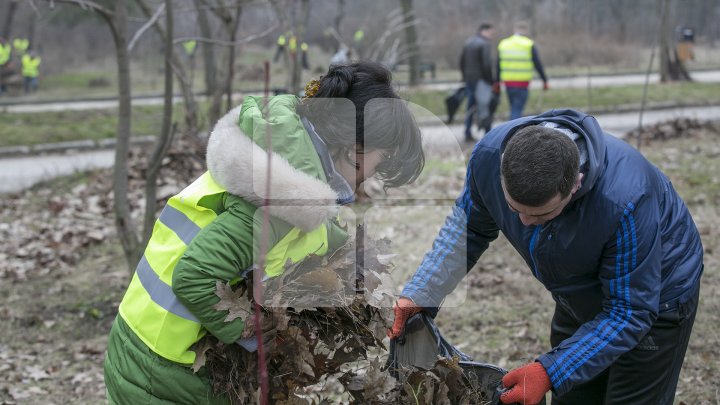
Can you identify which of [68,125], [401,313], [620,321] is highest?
[620,321]

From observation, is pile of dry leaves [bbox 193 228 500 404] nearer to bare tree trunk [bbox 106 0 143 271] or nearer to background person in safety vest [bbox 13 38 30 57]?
bare tree trunk [bbox 106 0 143 271]

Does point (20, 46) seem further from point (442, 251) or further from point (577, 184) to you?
point (577, 184)

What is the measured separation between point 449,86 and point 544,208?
57.4 feet

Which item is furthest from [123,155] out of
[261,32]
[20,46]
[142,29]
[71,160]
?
[20,46]

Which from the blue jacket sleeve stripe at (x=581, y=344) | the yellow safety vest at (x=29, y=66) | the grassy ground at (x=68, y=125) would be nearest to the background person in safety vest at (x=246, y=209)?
the blue jacket sleeve stripe at (x=581, y=344)

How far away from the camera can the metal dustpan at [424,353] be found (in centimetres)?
268

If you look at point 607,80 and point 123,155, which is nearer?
point 123,155

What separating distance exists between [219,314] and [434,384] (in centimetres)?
80

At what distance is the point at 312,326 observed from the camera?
2.23m

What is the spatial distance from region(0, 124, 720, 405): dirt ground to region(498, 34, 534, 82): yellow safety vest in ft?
10.5

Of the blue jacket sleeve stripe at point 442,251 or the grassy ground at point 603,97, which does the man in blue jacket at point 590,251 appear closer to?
the blue jacket sleeve stripe at point 442,251

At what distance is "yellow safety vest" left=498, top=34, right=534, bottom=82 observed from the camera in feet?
36.3

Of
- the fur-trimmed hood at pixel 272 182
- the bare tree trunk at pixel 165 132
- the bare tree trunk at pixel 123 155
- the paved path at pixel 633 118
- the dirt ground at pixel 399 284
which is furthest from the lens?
the paved path at pixel 633 118

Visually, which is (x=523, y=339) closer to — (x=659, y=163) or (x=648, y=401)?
(x=648, y=401)
